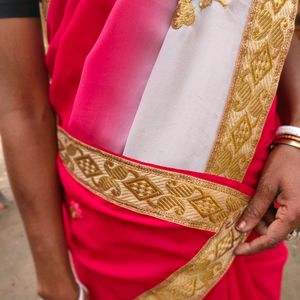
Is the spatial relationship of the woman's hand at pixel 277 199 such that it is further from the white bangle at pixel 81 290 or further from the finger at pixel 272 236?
the white bangle at pixel 81 290

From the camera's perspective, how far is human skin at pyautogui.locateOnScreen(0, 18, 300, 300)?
0.57 m

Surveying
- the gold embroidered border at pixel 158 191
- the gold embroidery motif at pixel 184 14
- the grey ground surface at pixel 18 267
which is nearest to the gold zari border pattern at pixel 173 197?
the gold embroidered border at pixel 158 191

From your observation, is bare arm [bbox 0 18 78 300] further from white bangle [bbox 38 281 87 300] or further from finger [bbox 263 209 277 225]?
finger [bbox 263 209 277 225]

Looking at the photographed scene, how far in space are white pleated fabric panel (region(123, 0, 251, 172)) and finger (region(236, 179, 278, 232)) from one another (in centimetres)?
11

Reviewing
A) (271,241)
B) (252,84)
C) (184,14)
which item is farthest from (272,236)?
(184,14)

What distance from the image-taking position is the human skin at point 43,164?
567 mm

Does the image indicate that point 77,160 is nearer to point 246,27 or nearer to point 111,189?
point 111,189

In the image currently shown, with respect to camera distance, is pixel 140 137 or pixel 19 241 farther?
pixel 19 241

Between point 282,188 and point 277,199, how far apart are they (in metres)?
0.03

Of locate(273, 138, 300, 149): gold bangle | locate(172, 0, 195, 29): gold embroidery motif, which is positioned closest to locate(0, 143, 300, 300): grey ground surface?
locate(273, 138, 300, 149): gold bangle

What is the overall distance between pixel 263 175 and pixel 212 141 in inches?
4.6

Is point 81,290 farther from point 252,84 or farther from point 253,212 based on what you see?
point 252,84

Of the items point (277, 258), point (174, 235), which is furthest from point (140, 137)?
point (277, 258)

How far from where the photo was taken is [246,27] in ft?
1.70
